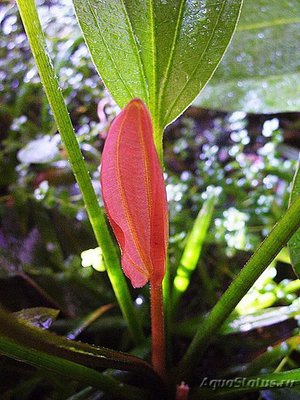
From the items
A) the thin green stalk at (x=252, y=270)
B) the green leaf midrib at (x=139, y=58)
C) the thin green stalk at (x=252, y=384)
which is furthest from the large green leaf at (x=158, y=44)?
the thin green stalk at (x=252, y=384)

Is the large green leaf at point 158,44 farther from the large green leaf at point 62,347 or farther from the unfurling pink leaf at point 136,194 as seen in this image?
the large green leaf at point 62,347

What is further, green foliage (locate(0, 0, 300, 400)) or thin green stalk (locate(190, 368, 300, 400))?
green foliage (locate(0, 0, 300, 400))

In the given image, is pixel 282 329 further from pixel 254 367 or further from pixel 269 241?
pixel 269 241

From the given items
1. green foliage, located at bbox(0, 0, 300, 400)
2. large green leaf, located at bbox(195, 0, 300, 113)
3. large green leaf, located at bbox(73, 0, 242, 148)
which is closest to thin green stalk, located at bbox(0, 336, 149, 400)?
green foliage, located at bbox(0, 0, 300, 400)

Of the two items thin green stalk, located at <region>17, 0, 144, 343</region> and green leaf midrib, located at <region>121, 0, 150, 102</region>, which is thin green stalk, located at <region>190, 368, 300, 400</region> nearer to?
thin green stalk, located at <region>17, 0, 144, 343</region>

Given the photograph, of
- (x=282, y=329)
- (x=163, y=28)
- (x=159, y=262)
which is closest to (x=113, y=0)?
(x=163, y=28)

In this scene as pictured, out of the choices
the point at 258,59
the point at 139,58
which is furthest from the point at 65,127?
the point at 258,59
